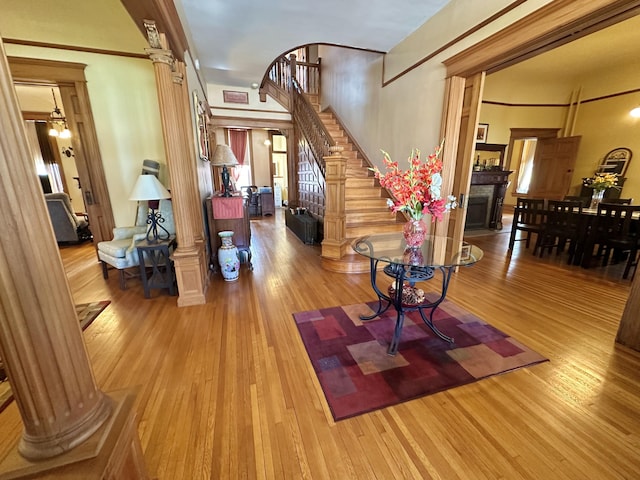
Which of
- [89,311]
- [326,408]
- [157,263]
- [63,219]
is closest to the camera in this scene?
[326,408]

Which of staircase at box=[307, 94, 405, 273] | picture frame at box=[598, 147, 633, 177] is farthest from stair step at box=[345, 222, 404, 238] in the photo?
picture frame at box=[598, 147, 633, 177]

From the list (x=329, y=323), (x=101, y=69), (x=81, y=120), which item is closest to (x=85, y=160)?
(x=81, y=120)

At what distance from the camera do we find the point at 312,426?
1469mm

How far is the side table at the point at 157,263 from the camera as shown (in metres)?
2.89

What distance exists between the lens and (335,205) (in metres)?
3.70

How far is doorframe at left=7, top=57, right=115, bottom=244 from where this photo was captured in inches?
132

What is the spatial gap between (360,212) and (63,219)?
204 inches

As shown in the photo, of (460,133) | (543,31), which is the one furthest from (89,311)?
(543,31)

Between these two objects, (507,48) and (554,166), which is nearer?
(507,48)

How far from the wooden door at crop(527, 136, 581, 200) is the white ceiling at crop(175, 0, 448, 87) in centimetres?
535

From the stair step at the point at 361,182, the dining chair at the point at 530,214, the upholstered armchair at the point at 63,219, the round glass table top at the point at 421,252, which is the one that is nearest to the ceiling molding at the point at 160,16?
the round glass table top at the point at 421,252

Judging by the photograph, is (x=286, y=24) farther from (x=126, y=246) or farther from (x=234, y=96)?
(x=126, y=246)

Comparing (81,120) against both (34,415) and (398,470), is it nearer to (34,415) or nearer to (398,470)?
(34,415)

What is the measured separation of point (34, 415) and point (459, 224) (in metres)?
3.76
